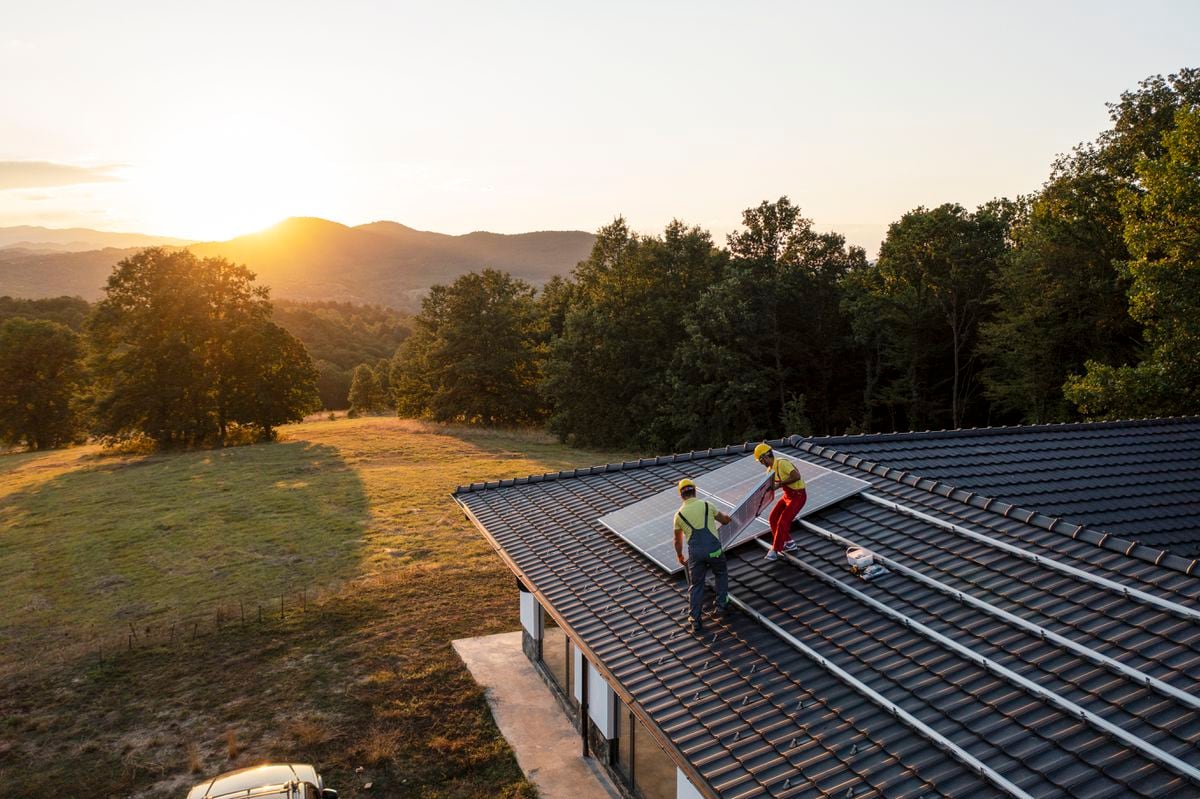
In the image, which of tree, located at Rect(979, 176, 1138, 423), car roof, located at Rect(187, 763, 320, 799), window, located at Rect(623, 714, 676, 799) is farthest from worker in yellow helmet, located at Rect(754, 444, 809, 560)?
tree, located at Rect(979, 176, 1138, 423)

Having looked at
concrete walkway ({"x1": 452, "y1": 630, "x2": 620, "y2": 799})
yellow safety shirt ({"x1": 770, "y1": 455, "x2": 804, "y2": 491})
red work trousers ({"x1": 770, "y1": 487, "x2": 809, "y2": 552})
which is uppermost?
yellow safety shirt ({"x1": 770, "y1": 455, "x2": 804, "y2": 491})

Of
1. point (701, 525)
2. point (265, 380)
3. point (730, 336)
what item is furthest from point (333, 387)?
point (701, 525)

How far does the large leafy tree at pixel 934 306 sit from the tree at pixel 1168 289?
15780mm

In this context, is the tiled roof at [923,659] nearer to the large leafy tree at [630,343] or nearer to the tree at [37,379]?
the large leafy tree at [630,343]

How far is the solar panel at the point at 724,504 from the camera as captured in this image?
11.8 m

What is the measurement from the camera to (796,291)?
50.5 metres

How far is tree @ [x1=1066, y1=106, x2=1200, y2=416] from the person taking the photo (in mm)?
28031

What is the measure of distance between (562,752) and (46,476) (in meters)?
43.4

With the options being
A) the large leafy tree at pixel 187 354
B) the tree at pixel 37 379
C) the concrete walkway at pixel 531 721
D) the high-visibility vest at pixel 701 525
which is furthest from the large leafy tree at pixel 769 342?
the tree at pixel 37 379

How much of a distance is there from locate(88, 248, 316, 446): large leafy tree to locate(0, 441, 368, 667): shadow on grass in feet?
22.5

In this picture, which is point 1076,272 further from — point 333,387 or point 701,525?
point 333,387

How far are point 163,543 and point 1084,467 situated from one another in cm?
2944

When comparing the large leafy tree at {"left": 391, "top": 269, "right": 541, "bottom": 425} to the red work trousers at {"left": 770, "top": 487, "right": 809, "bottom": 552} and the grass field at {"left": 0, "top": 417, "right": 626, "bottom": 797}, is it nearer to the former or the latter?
the grass field at {"left": 0, "top": 417, "right": 626, "bottom": 797}

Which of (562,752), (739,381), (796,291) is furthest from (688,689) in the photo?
(796,291)
